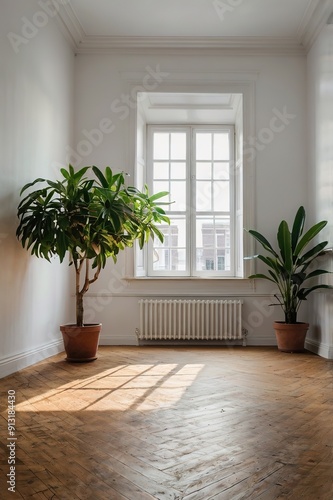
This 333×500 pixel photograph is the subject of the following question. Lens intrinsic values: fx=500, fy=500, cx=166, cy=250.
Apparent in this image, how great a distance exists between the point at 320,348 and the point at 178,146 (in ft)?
9.63

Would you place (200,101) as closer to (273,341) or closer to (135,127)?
(135,127)

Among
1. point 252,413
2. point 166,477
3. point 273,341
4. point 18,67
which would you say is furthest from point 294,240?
point 166,477

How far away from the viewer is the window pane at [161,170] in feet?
20.1

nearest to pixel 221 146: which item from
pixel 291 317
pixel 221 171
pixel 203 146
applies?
pixel 203 146

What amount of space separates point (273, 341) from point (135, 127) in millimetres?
2843

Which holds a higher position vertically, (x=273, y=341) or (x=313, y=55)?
(x=313, y=55)

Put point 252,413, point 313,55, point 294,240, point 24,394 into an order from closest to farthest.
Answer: point 252,413 < point 24,394 < point 294,240 < point 313,55

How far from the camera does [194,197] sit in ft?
19.9

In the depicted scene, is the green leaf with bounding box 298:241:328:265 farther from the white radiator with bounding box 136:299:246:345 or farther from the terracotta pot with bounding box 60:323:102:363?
the terracotta pot with bounding box 60:323:102:363

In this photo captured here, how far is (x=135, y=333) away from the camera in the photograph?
18.1ft

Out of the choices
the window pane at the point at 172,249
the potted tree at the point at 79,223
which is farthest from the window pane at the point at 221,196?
the potted tree at the point at 79,223

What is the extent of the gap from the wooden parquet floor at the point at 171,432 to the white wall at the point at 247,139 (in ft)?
A: 4.70

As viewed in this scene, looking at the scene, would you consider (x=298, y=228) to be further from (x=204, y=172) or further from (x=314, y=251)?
(x=204, y=172)

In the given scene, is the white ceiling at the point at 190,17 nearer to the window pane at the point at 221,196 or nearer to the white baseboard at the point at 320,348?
the window pane at the point at 221,196
